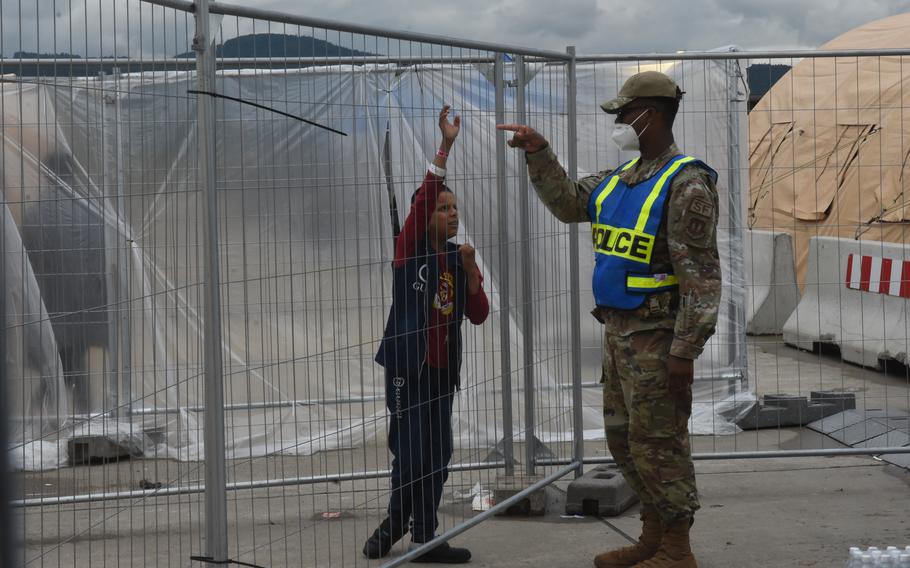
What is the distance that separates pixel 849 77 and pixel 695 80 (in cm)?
668

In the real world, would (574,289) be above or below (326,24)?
below

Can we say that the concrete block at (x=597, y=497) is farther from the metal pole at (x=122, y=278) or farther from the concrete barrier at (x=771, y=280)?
the concrete barrier at (x=771, y=280)

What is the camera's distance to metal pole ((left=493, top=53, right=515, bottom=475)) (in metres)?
6.02

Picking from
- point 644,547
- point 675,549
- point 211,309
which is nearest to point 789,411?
point 644,547

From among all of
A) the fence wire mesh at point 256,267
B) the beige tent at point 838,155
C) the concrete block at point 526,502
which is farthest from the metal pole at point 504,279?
the beige tent at point 838,155

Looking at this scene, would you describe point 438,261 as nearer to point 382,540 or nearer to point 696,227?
point 696,227

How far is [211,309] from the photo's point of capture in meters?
4.33

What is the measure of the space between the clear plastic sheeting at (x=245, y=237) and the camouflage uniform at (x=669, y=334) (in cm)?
101

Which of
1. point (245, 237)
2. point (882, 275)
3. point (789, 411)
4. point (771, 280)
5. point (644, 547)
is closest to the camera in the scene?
point (245, 237)

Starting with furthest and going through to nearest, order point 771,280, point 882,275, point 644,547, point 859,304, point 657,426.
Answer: point 771,280, point 859,304, point 882,275, point 644,547, point 657,426

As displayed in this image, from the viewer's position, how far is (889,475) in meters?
7.02

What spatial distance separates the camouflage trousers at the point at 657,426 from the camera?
494cm

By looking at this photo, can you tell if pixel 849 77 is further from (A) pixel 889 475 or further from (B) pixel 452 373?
(B) pixel 452 373

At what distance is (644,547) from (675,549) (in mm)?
245
